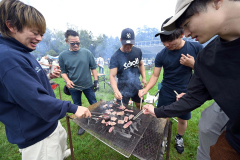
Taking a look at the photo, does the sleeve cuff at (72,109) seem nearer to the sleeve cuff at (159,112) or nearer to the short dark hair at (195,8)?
the sleeve cuff at (159,112)

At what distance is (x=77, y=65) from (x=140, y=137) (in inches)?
114

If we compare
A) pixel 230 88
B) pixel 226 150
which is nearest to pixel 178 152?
pixel 226 150

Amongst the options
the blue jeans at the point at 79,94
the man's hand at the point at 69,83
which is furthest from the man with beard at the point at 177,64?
the man's hand at the point at 69,83

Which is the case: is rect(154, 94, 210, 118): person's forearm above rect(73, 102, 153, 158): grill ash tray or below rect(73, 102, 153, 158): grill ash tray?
above

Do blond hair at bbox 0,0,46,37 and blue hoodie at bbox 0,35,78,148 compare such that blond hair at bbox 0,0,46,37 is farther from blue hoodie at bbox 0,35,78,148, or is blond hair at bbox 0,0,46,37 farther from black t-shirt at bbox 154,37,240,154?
black t-shirt at bbox 154,37,240,154

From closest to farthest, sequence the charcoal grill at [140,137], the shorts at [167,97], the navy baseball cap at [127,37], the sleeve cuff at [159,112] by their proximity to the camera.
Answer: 1. the charcoal grill at [140,137]
2. the sleeve cuff at [159,112]
3. the shorts at [167,97]
4. the navy baseball cap at [127,37]

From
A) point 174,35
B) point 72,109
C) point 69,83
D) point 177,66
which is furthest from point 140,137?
point 69,83

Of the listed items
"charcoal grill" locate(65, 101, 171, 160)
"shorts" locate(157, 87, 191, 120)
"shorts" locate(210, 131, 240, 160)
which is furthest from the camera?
"shorts" locate(157, 87, 191, 120)

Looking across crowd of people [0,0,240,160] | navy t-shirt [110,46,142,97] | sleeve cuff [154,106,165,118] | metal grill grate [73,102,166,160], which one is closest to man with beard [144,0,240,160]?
crowd of people [0,0,240,160]

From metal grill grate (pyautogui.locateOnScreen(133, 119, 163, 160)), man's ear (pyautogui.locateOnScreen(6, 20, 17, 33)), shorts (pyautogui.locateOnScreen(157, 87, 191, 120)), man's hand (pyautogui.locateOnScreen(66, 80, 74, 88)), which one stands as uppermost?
man's ear (pyautogui.locateOnScreen(6, 20, 17, 33))

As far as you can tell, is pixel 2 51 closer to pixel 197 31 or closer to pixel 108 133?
pixel 108 133

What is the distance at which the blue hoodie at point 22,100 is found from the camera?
1105mm

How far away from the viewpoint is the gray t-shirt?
340 centimetres

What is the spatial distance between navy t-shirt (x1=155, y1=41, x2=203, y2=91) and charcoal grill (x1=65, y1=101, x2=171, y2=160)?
1.02 metres
